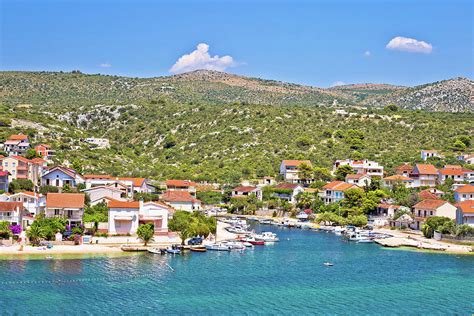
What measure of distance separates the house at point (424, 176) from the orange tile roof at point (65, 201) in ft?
179

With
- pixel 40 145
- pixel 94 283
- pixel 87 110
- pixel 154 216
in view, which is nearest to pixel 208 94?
pixel 87 110

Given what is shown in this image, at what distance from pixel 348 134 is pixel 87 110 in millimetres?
58106

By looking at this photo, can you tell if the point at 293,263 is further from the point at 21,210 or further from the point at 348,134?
the point at 348,134

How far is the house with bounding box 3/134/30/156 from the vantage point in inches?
3568

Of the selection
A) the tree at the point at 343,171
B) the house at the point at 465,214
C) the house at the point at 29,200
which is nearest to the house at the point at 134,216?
the house at the point at 29,200

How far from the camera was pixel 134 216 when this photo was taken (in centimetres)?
5888

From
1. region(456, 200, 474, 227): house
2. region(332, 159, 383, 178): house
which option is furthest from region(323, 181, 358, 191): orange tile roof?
region(456, 200, 474, 227): house

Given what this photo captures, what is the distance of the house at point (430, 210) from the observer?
7056cm

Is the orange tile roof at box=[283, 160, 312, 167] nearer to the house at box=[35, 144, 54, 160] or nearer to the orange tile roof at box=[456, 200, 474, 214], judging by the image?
the house at box=[35, 144, 54, 160]

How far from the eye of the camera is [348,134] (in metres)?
124

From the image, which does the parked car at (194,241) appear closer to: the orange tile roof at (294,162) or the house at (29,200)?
the house at (29,200)

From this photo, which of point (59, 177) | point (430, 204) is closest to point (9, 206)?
point (59, 177)

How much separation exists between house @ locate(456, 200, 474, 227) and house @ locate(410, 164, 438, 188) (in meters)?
28.2

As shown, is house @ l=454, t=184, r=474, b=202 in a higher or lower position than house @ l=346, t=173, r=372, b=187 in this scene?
lower
